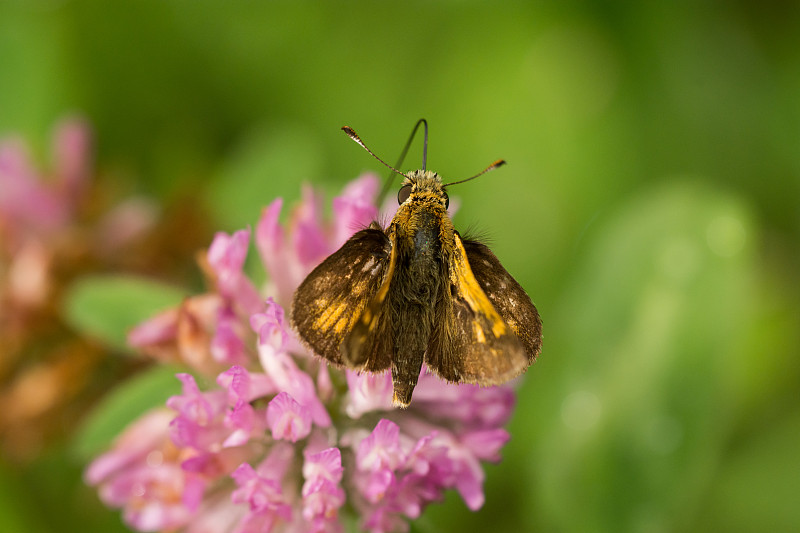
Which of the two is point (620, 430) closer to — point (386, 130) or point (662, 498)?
point (662, 498)

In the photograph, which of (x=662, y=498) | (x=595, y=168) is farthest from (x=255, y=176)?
(x=662, y=498)

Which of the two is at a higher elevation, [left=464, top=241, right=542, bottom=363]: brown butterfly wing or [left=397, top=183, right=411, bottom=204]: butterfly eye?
[left=397, top=183, right=411, bottom=204]: butterfly eye

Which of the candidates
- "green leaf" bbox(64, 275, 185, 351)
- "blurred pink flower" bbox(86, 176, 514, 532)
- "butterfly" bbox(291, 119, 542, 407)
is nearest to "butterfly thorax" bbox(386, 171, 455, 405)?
"butterfly" bbox(291, 119, 542, 407)

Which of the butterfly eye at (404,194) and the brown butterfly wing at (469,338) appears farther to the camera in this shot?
the butterfly eye at (404,194)

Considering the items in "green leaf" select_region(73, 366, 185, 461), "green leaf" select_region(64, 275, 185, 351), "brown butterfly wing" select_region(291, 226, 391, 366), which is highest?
"brown butterfly wing" select_region(291, 226, 391, 366)

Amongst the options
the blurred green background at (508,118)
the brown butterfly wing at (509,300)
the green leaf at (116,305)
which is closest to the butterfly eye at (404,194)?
the brown butterfly wing at (509,300)

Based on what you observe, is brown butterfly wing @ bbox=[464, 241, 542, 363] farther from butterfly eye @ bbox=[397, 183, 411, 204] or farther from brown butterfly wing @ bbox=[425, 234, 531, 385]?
butterfly eye @ bbox=[397, 183, 411, 204]

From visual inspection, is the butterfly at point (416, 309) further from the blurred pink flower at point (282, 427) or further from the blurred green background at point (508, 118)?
the blurred green background at point (508, 118)

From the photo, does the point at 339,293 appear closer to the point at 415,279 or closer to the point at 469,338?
the point at 415,279
